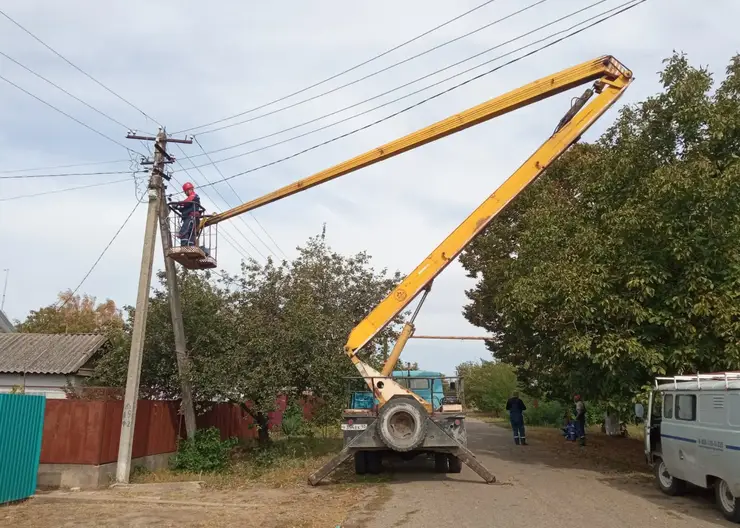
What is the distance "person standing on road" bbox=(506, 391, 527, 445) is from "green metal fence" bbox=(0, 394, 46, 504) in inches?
592

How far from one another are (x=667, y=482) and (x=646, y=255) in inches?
195

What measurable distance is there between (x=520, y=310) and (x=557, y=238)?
2421mm

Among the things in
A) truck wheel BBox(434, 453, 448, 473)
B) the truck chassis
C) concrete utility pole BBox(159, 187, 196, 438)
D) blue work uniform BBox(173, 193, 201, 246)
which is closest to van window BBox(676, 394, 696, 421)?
the truck chassis

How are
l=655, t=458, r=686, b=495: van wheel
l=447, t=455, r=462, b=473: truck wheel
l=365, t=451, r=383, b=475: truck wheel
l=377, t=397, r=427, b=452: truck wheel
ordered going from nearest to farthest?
l=655, t=458, r=686, b=495: van wheel → l=377, t=397, r=427, b=452: truck wheel → l=365, t=451, r=383, b=475: truck wheel → l=447, t=455, r=462, b=473: truck wheel

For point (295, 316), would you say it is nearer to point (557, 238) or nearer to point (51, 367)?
point (557, 238)

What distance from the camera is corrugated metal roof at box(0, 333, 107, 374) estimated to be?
22.3 meters

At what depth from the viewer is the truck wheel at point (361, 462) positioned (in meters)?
13.8

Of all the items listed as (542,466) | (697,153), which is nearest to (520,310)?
(542,466)

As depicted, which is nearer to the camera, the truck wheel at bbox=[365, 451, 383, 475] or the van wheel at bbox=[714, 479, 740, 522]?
the van wheel at bbox=[714, 479, 740, 522]

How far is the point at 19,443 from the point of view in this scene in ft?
36.2

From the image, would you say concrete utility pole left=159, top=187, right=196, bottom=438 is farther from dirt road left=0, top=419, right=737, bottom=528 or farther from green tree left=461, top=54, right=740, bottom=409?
green tree left=461, top=54, right=740, bottom=409

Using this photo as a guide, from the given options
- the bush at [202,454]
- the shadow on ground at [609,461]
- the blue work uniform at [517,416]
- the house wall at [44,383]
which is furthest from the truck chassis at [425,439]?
the house wall at [44,383]

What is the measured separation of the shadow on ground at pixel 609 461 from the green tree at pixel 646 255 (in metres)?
1.90

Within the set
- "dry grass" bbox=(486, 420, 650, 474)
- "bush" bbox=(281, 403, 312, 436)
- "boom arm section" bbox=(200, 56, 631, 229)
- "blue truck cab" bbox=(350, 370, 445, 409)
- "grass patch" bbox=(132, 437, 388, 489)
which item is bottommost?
"grass patch" bbox=(132, 437, 388, 489)
